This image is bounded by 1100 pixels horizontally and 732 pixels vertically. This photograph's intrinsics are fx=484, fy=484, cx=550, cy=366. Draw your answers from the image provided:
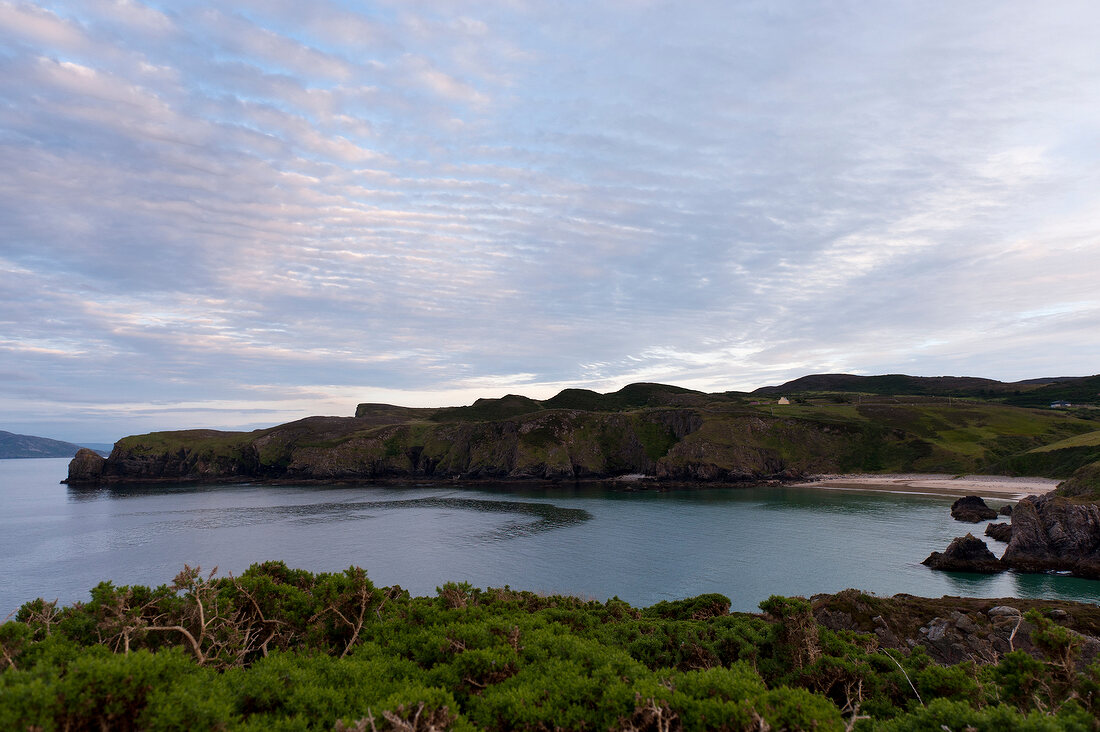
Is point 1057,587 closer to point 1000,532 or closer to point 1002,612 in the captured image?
point 1000,532

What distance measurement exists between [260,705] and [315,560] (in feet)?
228

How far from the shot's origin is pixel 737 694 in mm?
10875

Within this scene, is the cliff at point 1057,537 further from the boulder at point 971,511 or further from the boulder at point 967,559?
the boulder at point 971,511

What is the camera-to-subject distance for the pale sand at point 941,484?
106188 millimetres

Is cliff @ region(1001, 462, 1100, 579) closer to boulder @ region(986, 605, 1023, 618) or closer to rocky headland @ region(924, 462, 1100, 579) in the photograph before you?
rocky headland @ region(924, 462, 1100, 579)

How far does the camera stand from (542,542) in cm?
7919

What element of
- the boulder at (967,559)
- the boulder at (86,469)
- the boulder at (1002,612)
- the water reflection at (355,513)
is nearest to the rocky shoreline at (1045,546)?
Result: the boulder at (967,559)

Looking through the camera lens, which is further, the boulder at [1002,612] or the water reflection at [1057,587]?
the water reflection at [1057,587]

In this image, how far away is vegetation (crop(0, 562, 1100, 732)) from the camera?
8930 millimetres

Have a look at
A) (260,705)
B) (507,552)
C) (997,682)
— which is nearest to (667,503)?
(507,552)

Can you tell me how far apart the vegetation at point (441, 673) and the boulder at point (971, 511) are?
8944cm

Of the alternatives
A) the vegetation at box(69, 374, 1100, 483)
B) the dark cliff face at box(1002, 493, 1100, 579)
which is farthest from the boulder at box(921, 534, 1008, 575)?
the vegetation at box(69, 374, 1100, 483)

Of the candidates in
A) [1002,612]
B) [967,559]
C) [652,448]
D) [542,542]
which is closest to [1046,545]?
[967,559]

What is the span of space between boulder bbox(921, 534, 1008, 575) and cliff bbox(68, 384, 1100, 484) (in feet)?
279
